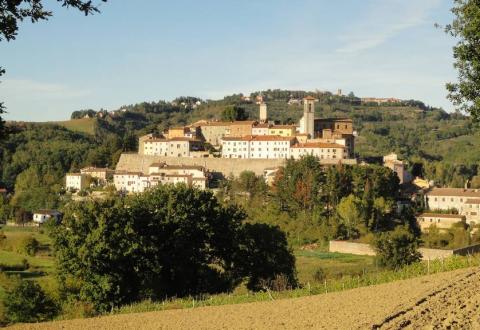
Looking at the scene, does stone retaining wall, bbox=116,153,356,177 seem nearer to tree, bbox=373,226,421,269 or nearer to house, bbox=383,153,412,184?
house, bbox=383,153,412,184

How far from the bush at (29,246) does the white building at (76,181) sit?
2682 cm

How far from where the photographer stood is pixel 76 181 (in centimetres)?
8531

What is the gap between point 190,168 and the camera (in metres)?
77.4

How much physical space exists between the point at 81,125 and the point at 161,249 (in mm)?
114969

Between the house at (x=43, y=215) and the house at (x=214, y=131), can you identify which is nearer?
the house at (x=43, y=215)

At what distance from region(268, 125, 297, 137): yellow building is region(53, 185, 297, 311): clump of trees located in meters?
53.3

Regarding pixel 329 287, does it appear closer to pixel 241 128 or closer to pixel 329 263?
pixel 329 263

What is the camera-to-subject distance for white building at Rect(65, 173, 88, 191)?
84.2 m

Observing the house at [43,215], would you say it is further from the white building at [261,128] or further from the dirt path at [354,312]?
the dirt path at [354,312]

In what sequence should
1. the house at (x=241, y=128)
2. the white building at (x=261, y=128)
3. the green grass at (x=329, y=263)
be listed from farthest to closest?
the house at (x=241, y=128) < the white building at (x=261, y=128) < the green grass at (x=329, y=263)

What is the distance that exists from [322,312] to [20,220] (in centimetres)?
6723

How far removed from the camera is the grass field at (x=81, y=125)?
13429cm

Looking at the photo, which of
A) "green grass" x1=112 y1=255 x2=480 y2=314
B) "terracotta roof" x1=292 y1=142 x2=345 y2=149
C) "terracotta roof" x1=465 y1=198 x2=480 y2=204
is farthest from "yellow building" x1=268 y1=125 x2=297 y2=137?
"green grass" x1=112 y1=255 x2=480 y2=314

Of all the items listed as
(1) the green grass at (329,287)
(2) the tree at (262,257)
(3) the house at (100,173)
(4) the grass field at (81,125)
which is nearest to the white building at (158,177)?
(3) the house at (100,173)
